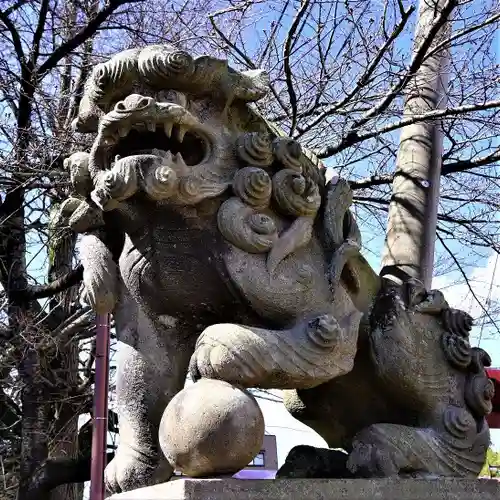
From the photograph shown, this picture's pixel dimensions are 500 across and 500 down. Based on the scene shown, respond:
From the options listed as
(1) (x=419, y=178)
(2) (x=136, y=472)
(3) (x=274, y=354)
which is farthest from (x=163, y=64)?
(1) (x=419, y=178)

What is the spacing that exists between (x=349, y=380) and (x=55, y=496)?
16.9 ft

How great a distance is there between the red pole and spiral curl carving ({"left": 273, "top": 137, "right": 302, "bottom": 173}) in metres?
2.81

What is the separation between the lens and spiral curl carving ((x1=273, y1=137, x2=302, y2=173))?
2.19 meters

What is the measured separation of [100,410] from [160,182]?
3532 mm

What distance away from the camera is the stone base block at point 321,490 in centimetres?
173

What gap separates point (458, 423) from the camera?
85.7 inches

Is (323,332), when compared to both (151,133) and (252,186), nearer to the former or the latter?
(252,186)

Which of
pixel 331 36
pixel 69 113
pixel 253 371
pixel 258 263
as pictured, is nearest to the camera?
pixel 253 371

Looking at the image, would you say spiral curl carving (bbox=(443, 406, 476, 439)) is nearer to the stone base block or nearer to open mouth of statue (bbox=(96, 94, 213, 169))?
the stone base block

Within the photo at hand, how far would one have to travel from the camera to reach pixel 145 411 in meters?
2.18

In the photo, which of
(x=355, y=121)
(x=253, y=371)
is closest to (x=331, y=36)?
(x=355, y=121)

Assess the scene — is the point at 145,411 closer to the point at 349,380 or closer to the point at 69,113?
the point at 349,380

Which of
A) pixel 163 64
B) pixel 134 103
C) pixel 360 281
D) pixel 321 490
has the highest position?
pixel 163 64

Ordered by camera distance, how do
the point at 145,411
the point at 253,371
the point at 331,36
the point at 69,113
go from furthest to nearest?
the point at 69,113 → the point at 331,36 → the point at 145,411 → the point at 253,371
